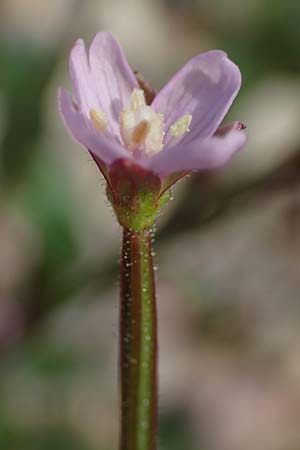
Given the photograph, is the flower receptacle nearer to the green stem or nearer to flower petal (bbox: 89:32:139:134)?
the green stem

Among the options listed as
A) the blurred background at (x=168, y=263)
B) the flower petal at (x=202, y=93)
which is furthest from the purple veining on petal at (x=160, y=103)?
the blurred background at (x=168, y=263)

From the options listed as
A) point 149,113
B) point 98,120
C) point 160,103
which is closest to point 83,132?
point 98,120

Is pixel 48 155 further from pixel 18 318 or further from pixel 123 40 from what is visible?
pixel 123 40

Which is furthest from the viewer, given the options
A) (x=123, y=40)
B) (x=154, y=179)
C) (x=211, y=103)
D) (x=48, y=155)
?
(x=123, y=40)

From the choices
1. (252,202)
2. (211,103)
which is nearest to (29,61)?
(252,202)

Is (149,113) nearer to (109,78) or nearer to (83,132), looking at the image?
(109,78)
